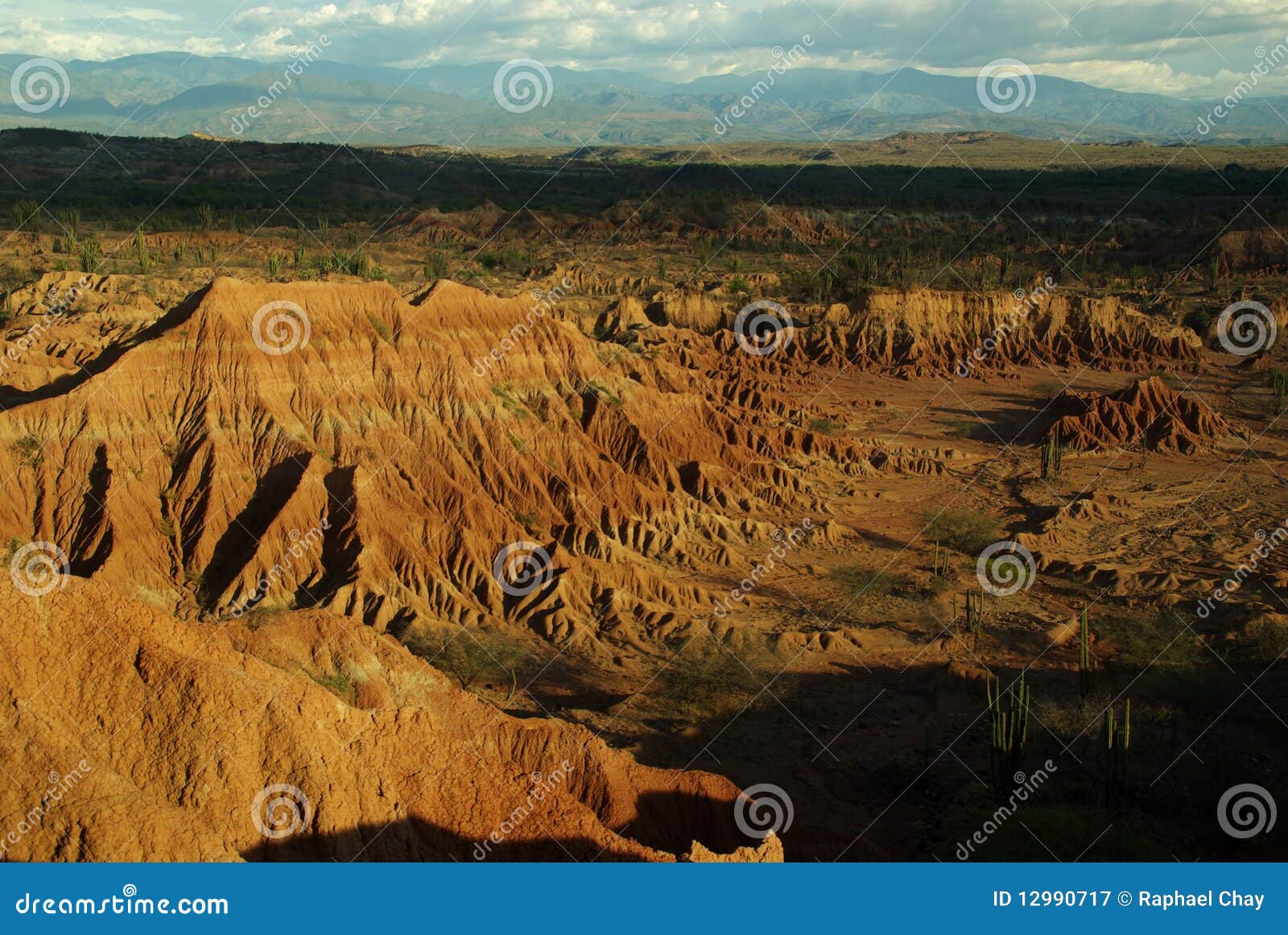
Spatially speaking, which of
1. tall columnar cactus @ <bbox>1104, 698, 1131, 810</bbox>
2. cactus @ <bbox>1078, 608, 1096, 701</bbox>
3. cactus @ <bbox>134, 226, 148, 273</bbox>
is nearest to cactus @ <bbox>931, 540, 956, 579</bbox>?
cactus @ <bbox>1078, 608, 1096, 701</bbox>

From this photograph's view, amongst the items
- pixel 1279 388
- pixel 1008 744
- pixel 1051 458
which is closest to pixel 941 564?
pixel 1051 458

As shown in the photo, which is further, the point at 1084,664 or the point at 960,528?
the point at 960,528

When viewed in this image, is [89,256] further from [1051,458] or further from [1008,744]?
[1008,744]

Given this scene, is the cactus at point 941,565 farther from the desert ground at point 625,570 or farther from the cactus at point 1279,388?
the cactus at point 1279,388

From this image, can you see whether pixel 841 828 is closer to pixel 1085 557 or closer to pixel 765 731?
pixel 765 731

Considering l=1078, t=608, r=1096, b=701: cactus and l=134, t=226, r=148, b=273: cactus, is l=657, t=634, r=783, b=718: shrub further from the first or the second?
l=134, t=226, r=148, b=273: cactus

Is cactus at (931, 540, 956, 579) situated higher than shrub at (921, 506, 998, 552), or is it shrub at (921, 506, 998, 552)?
shrub at (921, 506, 998, 552)

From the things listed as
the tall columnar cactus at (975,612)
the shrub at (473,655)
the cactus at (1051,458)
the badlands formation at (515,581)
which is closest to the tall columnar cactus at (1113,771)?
the badlands formation at (515,581)
